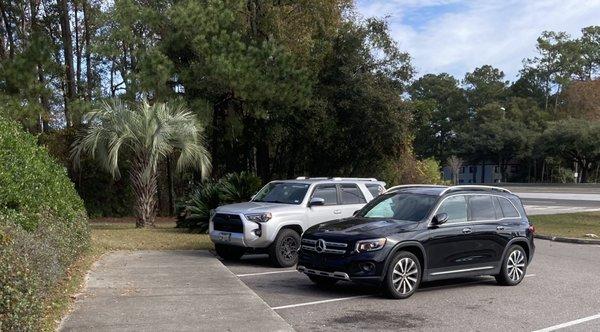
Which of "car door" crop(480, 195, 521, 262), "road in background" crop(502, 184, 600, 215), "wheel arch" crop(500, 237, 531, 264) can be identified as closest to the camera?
"car door" crop(480, 195, 521, 262)

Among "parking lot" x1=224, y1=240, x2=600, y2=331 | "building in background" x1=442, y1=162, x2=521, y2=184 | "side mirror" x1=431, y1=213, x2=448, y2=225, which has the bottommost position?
"parking lot" x1=224, y1=240, x2=600, y2=331

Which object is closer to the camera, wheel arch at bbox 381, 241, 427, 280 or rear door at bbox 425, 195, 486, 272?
wheel arch at bbox 381, 241, 427, 280

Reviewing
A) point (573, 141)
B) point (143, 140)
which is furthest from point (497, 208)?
point (573, 141)

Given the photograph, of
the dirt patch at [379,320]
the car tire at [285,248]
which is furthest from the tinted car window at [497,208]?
the car tire at [285,248]

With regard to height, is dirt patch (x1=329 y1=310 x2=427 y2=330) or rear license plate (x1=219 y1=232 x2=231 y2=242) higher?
rear license plate (x1=219 y1=232 x2=231 y2=242)

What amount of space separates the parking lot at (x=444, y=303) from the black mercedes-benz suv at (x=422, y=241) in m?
0.34

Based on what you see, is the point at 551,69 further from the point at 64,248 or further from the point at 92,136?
the point at 64,248

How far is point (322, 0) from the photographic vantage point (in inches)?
984

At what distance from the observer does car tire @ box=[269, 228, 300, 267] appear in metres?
12.5

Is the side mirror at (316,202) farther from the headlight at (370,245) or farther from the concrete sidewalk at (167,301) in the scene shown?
the headlight at (370,245)

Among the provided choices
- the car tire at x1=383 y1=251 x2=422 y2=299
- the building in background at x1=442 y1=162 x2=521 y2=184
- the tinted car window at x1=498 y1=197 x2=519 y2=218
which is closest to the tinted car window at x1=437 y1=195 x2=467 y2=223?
the tinted car window at x1=498 y1=197 x2=519 y2=218

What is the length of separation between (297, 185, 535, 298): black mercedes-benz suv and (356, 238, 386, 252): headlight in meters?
0.01

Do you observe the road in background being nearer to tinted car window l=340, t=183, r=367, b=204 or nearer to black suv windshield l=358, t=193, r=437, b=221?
tinted car window l=340, t=183, r=367, b=204

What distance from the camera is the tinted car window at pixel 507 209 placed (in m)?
11.2
